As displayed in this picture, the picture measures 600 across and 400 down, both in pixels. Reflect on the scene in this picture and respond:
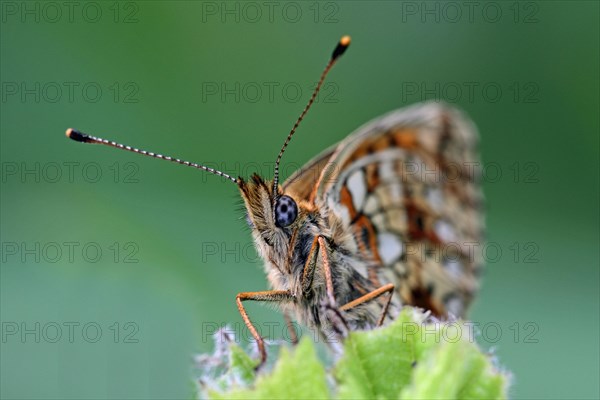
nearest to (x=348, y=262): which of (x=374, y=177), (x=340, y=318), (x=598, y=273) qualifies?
(x=374, y=177)

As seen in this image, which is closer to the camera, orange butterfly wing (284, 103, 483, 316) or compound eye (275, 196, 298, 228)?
compound eye (275, 196, 298, 228)

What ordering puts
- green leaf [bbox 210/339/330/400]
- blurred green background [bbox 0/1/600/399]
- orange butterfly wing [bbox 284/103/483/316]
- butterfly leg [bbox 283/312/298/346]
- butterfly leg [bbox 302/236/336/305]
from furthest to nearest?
blurred green background [bbox 0/1/600/399] < orange butterfly wing [bbox 284/103/483/316] < butterfly leg [bbox 283/312/298/346] < butterfly leg [bbox 302/236/336/305] < green leaf [bbox 210/339/330/400]

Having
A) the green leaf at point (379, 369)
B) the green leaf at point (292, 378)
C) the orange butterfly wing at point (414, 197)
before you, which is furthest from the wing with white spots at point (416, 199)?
the green leaf at point (292, 378)

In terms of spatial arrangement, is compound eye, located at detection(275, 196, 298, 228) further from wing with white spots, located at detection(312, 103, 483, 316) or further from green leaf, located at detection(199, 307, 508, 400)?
green leaf, located at detection(199, 307, 508, 400)

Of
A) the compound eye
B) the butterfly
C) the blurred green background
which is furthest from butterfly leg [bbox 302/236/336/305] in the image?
the blurred green background

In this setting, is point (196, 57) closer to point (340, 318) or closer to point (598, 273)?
point (598, 273)

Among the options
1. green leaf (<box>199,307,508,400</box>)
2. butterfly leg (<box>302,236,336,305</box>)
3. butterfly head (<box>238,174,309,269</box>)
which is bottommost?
green leaf (<box>199,307,508,400</box>)

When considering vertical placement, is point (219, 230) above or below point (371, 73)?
below
